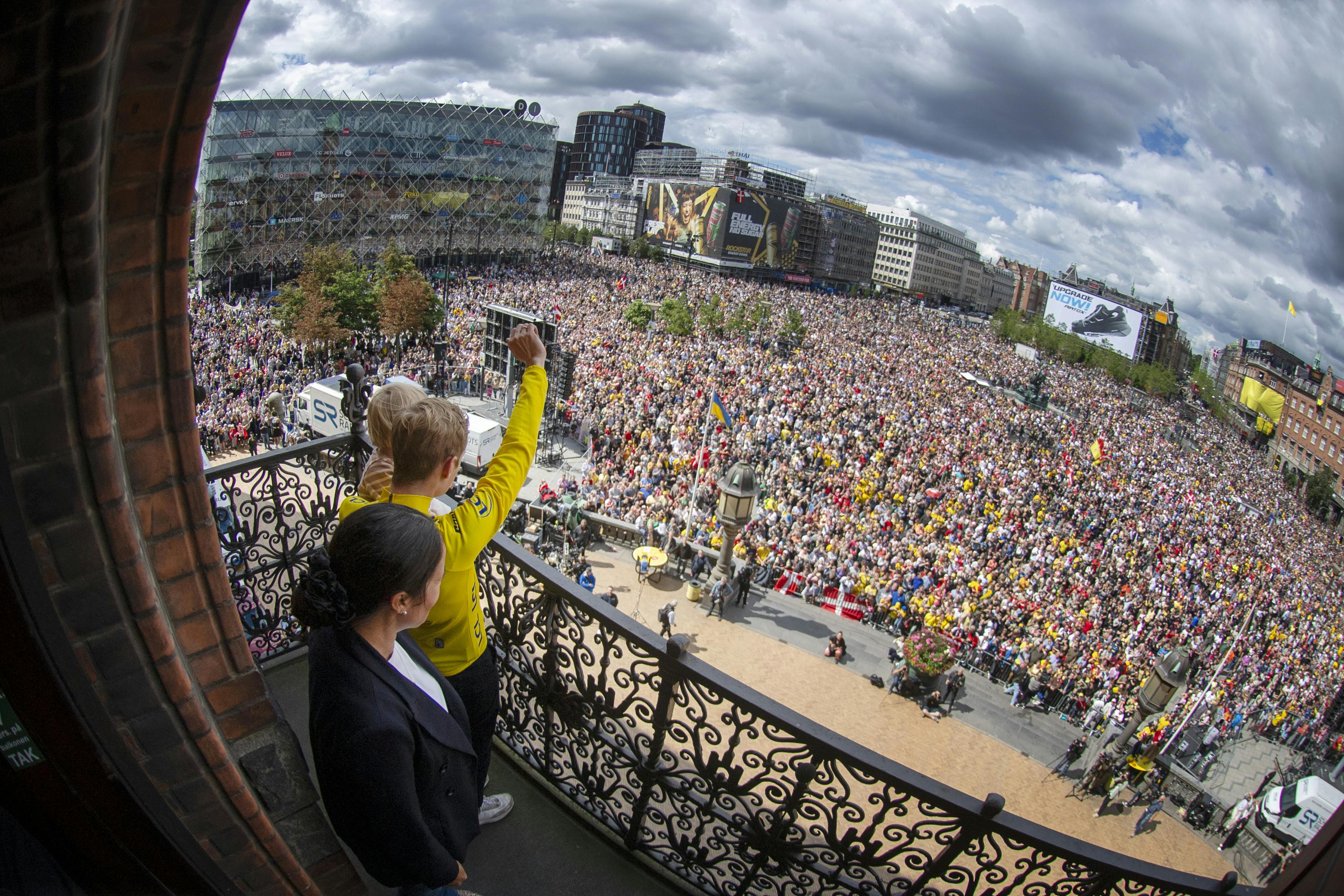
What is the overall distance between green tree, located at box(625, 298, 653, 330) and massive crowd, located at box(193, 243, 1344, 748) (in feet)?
8.90

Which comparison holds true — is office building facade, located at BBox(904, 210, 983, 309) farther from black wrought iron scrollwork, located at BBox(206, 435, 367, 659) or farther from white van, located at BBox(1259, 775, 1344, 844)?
black wrought iron scrollwork, located at BBox(206, 435, 367, 659)

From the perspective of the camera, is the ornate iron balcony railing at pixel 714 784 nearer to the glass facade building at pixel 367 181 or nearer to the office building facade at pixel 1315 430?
the glass facade building at pixel 367 181

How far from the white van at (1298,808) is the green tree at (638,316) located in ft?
101

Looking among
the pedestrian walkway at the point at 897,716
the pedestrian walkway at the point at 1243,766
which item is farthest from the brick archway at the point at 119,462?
the pedestrian walkway at the point at 1243,766

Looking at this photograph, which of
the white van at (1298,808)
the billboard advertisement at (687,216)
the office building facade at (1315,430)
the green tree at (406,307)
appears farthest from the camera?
the billboard advertisement at (687,216)

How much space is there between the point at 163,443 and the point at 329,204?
5350 centimetres

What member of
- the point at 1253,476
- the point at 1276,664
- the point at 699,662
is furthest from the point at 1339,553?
the point at 699,662

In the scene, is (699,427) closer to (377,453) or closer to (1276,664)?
(1276,664)

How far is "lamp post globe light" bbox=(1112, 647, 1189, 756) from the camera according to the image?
866 cm

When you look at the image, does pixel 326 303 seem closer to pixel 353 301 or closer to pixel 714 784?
pixel 353 301

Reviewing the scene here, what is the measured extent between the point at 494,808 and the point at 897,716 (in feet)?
31.1

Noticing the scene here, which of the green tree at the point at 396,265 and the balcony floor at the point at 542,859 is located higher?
the green tree at the point at 396,265

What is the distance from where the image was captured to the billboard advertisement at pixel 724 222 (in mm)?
80938

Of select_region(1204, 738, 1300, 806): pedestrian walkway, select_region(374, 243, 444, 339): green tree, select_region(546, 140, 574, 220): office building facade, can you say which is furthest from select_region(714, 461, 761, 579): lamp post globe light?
select_region(546, 140, 574, 220): office building facade
